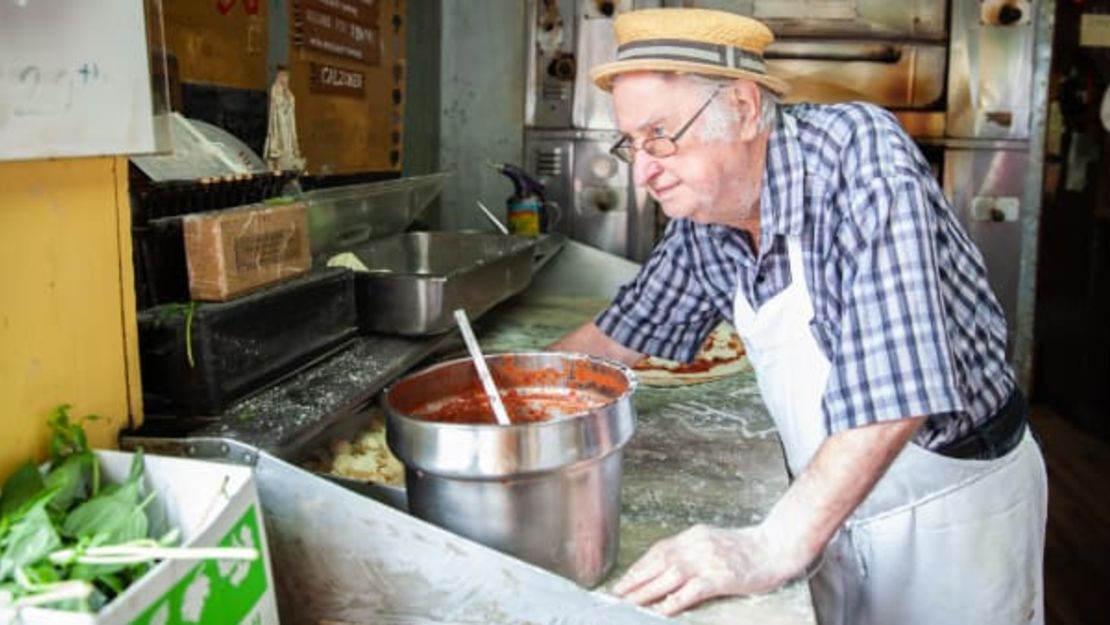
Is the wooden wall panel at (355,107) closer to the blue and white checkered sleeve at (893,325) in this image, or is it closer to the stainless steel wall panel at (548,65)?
the stainless steel wall panel at (548,65)

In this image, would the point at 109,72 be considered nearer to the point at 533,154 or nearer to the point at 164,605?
the point at 164,605

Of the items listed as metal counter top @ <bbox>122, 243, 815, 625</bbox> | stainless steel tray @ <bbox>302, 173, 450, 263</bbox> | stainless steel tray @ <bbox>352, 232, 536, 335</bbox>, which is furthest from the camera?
stainless steel tray @ <bbox>302, 173, 450, 263</bbox>

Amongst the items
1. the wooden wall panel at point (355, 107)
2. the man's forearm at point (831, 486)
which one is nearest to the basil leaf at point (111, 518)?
the man's forearm at point (831, 486)

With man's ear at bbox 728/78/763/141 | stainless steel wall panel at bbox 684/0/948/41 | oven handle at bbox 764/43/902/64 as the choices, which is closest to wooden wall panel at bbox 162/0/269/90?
man's ear at bbox 728/78/763/141

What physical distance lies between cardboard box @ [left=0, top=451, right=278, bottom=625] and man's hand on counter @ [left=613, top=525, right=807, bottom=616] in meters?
0.49

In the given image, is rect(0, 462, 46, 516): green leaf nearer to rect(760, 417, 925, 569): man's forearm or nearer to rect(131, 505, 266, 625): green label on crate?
rect(131, 505, 266, 625): green label on crate

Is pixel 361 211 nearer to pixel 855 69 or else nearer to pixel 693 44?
pixel 693 44

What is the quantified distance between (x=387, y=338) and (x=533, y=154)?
2508mm

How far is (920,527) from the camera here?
183 cm

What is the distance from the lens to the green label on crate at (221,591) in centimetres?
94

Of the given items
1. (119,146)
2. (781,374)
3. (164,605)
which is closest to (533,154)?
(781,374)

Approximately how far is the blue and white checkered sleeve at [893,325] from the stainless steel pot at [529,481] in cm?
34

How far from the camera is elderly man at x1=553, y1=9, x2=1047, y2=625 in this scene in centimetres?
138

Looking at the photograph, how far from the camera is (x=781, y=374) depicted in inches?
72.4
